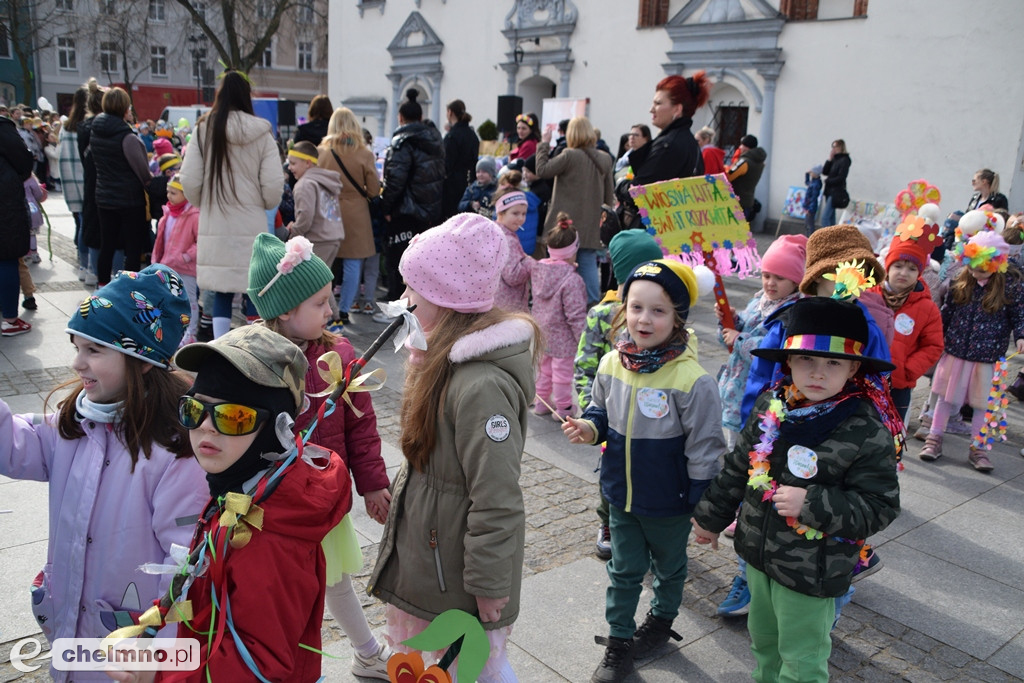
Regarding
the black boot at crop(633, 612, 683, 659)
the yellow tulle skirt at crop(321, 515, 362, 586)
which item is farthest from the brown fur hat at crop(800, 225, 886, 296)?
the yellow tulle skirt at crop(321, 515, 362, 586)

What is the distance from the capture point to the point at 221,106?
6055 mm

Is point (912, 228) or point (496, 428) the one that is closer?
point (496, 428)

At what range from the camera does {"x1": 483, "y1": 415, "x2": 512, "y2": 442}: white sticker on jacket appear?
2.26m

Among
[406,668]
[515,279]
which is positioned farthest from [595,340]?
[406,668]

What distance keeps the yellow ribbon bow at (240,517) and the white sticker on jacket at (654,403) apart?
5.59ft

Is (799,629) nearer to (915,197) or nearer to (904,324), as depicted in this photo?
(904,324)

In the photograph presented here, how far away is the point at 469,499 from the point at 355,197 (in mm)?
6352

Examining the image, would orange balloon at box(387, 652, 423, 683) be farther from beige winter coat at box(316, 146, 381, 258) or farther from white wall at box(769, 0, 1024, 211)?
white wall at box(769, 0, 1024, 211)

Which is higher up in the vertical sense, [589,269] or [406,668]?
[589,269]

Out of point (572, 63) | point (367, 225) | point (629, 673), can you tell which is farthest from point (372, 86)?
point (629, 673)

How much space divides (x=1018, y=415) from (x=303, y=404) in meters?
7.10

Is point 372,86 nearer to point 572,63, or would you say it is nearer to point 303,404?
point 572,63

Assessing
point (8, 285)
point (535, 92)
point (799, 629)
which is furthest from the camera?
point (535, 92)

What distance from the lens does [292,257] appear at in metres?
3.05
